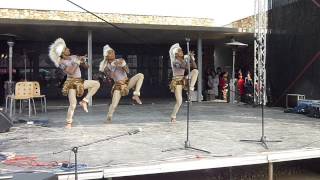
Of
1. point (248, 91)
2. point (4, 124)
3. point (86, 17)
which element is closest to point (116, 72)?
point (4, 124)

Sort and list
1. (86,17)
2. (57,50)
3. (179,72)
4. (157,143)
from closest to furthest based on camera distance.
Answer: (157,143) < (57,50) < (179,72) < (86,17)

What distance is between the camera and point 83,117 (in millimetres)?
11211

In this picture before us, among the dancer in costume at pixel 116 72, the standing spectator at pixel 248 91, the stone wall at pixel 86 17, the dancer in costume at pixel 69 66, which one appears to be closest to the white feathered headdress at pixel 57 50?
the dancer in costume at pixel 69 66

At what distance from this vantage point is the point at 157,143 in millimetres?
7090

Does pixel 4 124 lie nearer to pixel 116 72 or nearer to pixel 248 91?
pixel 116 72

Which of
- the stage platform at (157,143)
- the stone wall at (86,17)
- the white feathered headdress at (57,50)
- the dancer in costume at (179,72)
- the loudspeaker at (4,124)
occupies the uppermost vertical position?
the stone wall at (86,17)

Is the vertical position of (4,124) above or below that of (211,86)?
below

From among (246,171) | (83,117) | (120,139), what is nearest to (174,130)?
(120,139)

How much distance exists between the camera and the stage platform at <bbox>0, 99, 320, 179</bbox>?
552cm

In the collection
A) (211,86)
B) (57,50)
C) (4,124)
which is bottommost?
(4,124)

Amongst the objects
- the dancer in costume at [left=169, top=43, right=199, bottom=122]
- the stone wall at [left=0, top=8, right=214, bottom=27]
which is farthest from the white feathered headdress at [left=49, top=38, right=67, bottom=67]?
the stone wall at [left=0, top=8, right=214, bottom=27]

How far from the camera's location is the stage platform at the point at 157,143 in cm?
552

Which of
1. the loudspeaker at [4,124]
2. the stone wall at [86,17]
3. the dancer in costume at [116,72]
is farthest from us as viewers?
the stone wall at [86,17]

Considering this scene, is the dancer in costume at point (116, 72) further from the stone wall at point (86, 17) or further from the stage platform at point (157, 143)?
the stone wall at point (86, 17)
